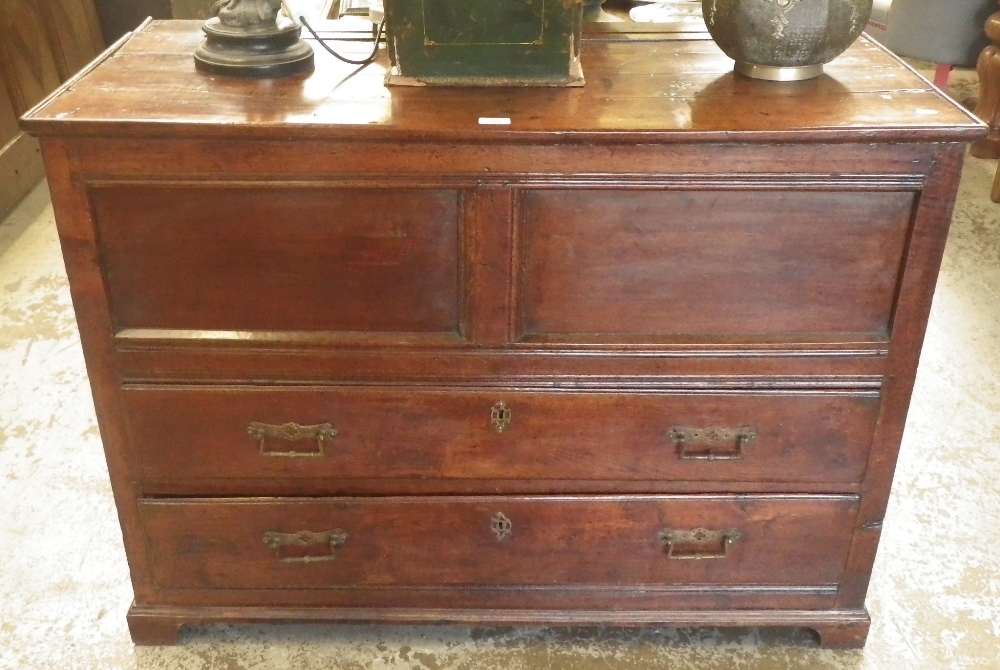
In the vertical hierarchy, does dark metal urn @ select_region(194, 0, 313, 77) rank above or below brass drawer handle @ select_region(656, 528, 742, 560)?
above

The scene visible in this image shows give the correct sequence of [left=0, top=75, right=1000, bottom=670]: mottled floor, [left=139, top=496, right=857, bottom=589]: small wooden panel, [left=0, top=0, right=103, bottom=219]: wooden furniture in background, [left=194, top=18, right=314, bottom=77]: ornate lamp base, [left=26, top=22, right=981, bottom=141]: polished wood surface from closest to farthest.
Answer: [left=26, top=22, right=981, bottom=141]: polished wood surface < [left=194, top=18, right=314, bottom=77]: ornate lamp base < [left=139, top=496, right=857, bottom=589]: small wooden panel < [left=0, top=75, right=1000, bottom=670]: mottled floor < [left=0, top=0, right=103, bottom=219]: wooden furniture in background

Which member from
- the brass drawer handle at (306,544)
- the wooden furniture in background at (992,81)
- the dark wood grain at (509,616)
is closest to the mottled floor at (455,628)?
the dark wood grain at (509,616)

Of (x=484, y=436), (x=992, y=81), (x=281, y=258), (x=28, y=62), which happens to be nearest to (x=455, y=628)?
(x=484, y=436)

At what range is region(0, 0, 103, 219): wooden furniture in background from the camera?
264 centimetres

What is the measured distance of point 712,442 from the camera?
1.24 metres

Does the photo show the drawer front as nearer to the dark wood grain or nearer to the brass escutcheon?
the brass escutcheon

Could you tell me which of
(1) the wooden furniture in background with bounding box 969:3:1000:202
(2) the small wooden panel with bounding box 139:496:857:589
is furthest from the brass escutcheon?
(1) the wooden furniture in background with bounding box 969:3:1000:202

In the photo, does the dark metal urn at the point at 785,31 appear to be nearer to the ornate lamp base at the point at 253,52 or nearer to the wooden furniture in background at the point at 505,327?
the wooden furniture in background at the point at 505,327

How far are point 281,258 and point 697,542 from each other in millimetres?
733

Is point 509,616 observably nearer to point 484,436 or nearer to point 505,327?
point 484,436

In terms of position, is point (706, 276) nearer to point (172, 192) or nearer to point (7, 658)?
point (172, 192)

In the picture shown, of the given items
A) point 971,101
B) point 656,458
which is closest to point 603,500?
point 656,458

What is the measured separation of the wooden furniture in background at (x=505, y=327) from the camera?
3.43ft

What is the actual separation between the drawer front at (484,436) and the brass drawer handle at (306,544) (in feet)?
0.25
